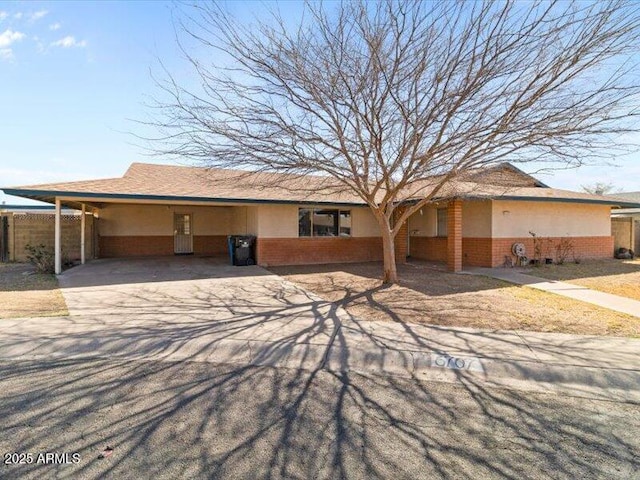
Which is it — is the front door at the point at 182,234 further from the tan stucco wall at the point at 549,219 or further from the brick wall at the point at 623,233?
the brick wall at the point at 623,233

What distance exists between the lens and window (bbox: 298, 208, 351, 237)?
15281 millimetres

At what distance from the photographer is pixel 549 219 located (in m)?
15.0

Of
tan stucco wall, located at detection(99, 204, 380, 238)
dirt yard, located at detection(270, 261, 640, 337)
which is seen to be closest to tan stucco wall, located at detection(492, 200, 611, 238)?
dirt yard, located at detection(270, 261, 640, 337)

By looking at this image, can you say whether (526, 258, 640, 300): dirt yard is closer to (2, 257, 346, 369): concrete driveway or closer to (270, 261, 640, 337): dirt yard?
(270, 261, 640, 337): dirt yard

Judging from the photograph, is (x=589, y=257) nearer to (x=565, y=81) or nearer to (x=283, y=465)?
(x=565, y=81)

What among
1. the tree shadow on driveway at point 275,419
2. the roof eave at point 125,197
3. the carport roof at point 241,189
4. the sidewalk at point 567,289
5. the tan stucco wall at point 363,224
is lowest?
the tree shadow on driveway at point 275,419

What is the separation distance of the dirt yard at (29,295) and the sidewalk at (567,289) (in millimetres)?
10843

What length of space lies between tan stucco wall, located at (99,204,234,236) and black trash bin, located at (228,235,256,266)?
5.73 metres

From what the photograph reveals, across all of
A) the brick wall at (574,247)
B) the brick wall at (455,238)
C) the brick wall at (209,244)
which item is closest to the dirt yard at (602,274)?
the brick wall at (574,247)

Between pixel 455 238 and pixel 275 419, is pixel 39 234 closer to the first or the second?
pixel 455 238

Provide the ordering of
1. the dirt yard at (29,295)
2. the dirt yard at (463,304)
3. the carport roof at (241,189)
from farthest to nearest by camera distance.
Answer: the carport roof at (241,189)
the dirt yard at (29,295)
the dirt yard at (463,304)

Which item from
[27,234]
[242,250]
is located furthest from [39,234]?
[242,250]

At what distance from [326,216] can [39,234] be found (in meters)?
12.0

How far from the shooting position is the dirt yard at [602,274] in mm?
9814
